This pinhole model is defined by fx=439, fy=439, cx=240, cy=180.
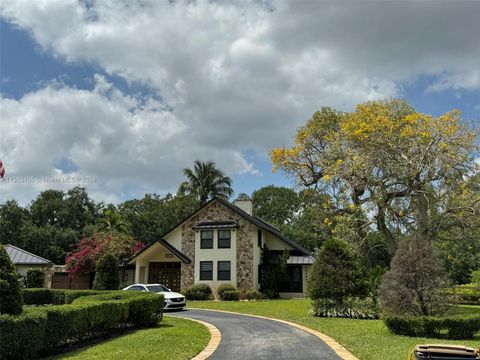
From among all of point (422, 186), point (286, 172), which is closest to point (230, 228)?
point (286, 172)

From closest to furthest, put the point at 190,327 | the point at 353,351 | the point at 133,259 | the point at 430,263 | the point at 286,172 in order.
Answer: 1. the point at 353,351
2. the point at 430,263
3. the point at 190,327
4. the point at 286,172
5. the point at 133,259

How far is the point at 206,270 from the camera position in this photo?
33.0 m

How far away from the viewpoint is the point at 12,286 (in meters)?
9.31

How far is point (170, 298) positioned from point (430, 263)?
43.1 ft

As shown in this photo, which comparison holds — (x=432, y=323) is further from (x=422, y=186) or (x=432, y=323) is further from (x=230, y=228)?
(x=230, y=228)

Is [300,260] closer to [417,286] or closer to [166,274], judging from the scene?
[166,274]

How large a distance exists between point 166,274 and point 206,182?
1285 cm

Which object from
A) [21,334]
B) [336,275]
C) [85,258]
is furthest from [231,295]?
[21,334]

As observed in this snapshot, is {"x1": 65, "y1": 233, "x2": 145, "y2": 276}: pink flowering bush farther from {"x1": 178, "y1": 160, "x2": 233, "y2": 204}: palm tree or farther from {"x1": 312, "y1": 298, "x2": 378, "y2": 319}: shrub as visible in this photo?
{"x1": 312, "y1": 298, "x2": 378, "y2": 319}: shrub

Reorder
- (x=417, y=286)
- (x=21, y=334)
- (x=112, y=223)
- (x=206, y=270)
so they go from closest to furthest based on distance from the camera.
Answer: (x=21, y=334) < (x=417, y=286) < (x=206, y=270) < (x=112, y=223)

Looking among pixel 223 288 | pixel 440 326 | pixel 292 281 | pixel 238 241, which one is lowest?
pixel 440 326

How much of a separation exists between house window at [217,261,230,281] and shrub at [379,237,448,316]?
19.4 m

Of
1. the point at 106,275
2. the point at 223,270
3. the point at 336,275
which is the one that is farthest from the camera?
the point at 223,270

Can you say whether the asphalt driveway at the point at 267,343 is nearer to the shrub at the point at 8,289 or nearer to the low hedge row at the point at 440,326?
the low hedge row at the point at 440,326
